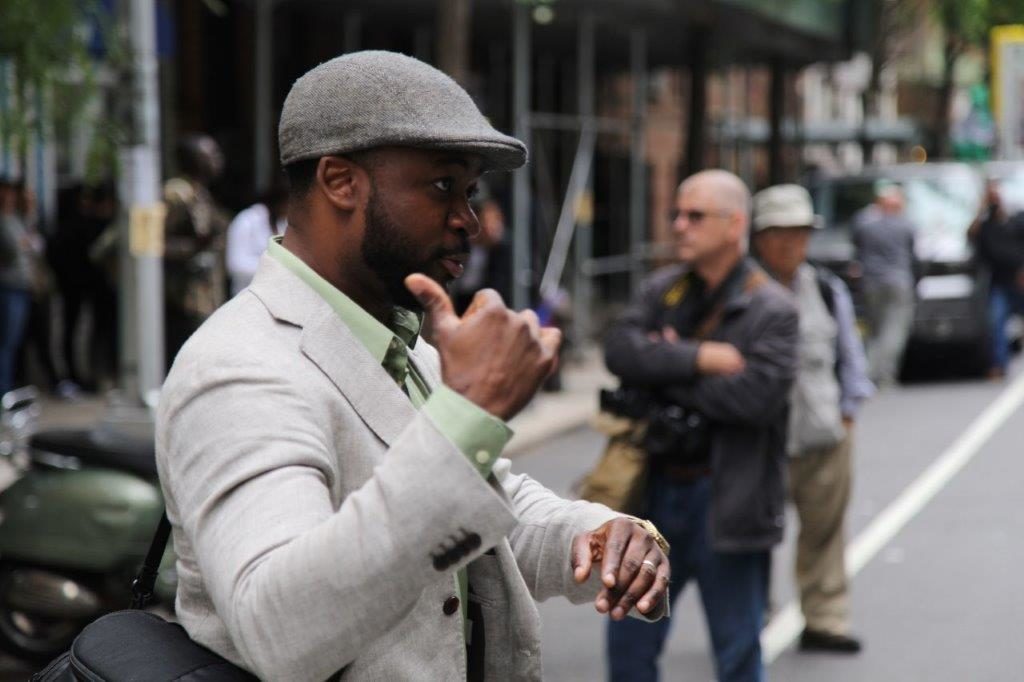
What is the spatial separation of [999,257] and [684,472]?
14641 millimetres

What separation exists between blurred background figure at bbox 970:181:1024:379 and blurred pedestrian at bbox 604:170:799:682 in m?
14.0

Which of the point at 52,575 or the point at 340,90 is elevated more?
the point at 340,90

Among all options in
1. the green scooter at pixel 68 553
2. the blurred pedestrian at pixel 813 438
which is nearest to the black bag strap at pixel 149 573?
the green scooter at pixel 68 553

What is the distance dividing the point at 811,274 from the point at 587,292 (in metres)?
13.7

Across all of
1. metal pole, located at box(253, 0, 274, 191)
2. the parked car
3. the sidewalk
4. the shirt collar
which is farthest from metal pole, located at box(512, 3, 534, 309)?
the shirt collar

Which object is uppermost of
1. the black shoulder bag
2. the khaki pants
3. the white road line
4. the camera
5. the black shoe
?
the black shoulder bag

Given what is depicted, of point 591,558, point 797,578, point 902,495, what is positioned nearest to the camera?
point 591,558

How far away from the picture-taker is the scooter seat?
6391 millimetres

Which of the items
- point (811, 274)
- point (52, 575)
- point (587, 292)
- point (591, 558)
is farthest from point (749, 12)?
point (591, 558)

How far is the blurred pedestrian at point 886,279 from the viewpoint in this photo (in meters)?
17.3

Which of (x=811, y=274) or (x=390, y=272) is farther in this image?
(x=811, y=274)

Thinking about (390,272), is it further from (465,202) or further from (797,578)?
(797,578)

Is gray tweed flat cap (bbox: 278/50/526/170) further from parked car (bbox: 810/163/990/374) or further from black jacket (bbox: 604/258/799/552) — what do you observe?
Result: parked car (bbox: 810/163/990/374)

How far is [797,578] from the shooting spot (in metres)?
7.06
